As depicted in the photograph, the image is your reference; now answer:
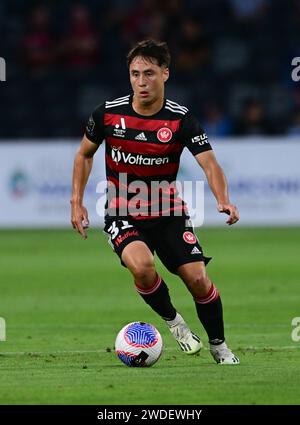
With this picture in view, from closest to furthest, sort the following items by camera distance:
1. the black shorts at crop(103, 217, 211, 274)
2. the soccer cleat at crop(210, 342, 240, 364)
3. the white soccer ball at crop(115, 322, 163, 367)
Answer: the white soccer ball at crop(115, 322, 163, 367), the soccer cleat at crop(210, 342, 240, 364), the black shorts at crop(103, 217, 211, 274)

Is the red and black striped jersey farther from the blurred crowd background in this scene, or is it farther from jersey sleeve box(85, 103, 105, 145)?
the blurred crowd background

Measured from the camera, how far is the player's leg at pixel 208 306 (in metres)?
8.90

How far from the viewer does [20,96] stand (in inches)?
963

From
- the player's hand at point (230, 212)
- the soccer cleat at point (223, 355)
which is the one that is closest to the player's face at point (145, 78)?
the player's hand at point (230, 212)

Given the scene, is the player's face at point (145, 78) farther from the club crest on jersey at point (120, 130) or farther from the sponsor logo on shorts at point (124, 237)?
the sponsor logo on shorts at point (124, 237)

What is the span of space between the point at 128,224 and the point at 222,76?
626 inches

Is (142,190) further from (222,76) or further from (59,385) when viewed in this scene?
(222,76)

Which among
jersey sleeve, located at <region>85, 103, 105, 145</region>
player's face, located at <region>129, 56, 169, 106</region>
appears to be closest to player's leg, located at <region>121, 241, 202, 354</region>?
jersey sleeve, located at <region>85, 103, 105, 145</region>

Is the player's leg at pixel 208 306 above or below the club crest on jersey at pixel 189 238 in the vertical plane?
below

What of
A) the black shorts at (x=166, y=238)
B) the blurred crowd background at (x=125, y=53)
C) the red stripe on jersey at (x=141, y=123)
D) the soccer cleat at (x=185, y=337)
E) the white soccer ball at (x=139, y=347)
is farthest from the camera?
the blurred crowd background at (x=125, y=53)

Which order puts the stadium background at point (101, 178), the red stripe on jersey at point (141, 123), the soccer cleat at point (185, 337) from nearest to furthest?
the stadium background at point (101, 178) → the red stripe on jersey at point (141, 123) → the soccer cleat at point (185, 337)

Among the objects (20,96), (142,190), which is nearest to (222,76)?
(20,96)

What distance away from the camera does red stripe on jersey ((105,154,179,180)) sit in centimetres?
921

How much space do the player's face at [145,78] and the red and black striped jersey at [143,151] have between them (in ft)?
0.68
